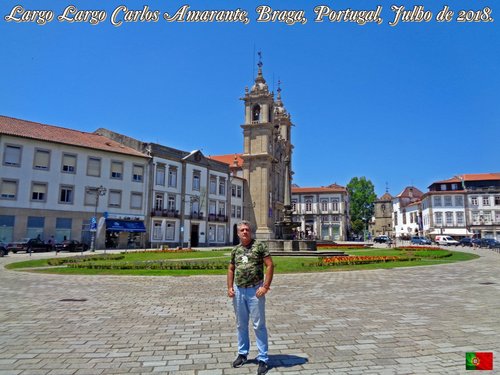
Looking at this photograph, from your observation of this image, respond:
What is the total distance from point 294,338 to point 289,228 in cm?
2455

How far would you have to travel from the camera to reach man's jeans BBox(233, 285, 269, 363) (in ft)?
17.0

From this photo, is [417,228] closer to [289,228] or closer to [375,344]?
[289,228]

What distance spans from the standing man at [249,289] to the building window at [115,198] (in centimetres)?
4029

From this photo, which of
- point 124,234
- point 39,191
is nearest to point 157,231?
point 124,234

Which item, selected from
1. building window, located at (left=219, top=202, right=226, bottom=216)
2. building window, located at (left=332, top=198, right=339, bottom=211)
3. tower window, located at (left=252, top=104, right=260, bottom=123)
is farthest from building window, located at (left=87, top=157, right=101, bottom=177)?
building window, located at (left=332, top=198, right=339, bottom=211)

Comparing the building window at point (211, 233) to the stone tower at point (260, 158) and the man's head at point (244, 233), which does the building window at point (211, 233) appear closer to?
the stone tower at point (260, 158)

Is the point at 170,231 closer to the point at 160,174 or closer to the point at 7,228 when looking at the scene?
the point at 160,174

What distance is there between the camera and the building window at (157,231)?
4697cm

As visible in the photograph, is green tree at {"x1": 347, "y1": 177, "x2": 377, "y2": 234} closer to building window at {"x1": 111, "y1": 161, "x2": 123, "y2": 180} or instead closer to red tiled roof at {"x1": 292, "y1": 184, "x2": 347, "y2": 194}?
red tiled roof at {"x1": 292, "y1": 184, "x2": 347, "y2": 194}

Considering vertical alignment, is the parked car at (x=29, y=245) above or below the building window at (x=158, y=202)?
below

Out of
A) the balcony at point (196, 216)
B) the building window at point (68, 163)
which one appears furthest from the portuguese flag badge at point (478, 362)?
the balcony at point (196, 216)

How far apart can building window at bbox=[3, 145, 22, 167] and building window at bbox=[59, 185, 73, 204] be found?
4.59 m

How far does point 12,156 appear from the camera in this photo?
1426 inches

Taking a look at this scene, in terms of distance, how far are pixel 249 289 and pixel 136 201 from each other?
42331 millimetres
